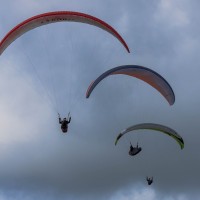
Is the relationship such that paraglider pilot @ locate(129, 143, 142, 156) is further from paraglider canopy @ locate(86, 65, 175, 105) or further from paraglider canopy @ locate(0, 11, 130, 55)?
paraglider canopy @ locate(0, 11, 130, 55)

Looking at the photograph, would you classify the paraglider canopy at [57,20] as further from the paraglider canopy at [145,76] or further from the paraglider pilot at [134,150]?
the paraglider pilot at [134,150]

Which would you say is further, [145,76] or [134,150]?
[134,150]

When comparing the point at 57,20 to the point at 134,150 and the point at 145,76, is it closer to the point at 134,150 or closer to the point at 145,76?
the point at 145,76

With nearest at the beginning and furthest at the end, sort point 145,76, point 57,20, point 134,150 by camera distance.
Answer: point 57,20, point 145,76, point 134,150

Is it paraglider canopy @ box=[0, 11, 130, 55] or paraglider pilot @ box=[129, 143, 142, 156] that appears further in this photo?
paraglider pilot @ box=[129, 143, 142, 156]

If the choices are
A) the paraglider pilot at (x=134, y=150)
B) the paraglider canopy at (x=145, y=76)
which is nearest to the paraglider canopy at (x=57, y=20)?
the paraglider canopy at (x=145, y=76)

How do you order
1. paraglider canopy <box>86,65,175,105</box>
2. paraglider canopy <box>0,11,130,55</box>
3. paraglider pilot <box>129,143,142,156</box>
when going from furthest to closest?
paraglider pilot <box>129,143,142,156</box> → paraglider canopy <box>86,65,175,105</box> → paraglider canopy <box>0,11,130,55</box>

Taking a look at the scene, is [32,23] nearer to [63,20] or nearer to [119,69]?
[63,20]

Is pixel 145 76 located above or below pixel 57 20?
above

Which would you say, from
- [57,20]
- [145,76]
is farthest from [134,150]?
[57,20]

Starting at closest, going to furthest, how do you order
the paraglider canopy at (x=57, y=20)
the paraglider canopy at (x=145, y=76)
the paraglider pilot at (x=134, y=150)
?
1. the paraglider canopy at (x=57, y=20)
2. the paraglider canopy at (x=145, y=76)
3. the paraglider pilot at (x=134, y=150)

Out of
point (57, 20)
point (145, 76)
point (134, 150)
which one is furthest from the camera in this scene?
point (134, 150)

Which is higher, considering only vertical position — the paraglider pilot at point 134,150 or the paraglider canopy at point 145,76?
the paraglider canopy at point 145,76

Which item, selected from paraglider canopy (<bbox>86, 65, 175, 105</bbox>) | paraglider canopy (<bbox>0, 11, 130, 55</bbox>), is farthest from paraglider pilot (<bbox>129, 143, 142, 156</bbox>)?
paraglider canopy (<bbox>0, 11, 130, 55</bbox>)
